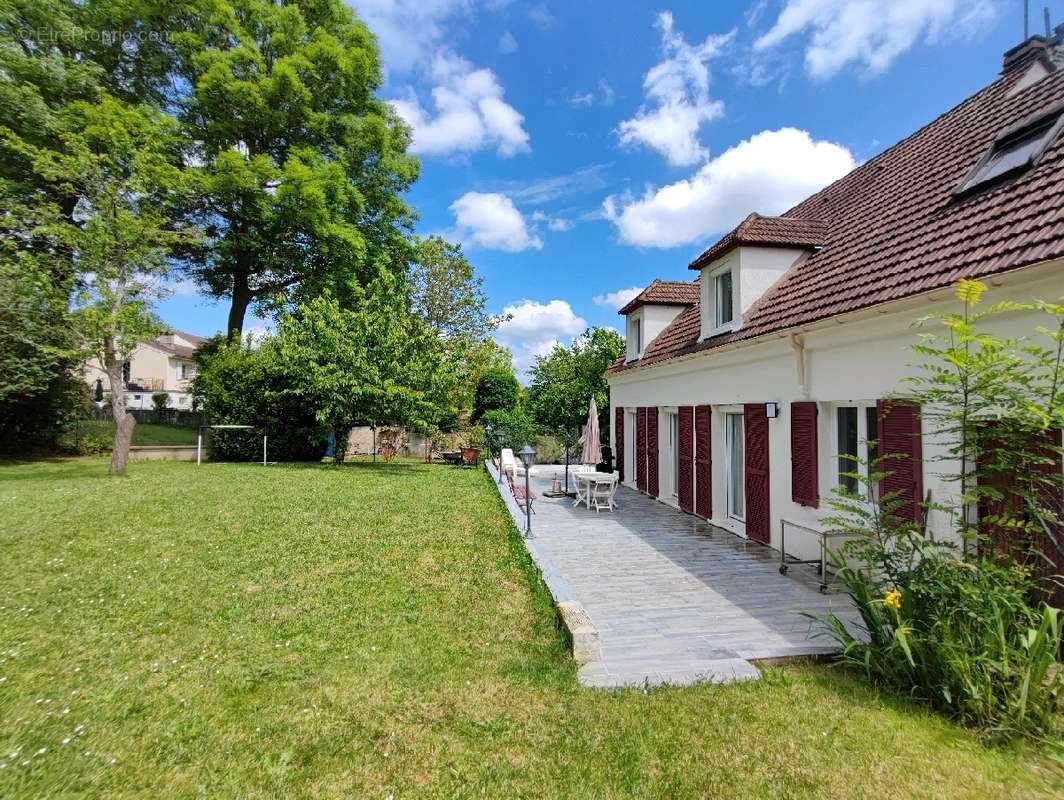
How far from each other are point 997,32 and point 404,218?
2347 centimetres

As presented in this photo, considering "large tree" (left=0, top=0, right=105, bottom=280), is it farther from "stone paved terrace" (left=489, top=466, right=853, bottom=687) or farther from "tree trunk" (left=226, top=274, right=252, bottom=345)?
"stone paved terrace" (left=489, top=466, right=853, bottom=687)

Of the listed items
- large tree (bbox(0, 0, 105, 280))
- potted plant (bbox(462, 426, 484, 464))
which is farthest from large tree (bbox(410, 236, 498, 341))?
large tree (bbox(0, 0, 105, 280))

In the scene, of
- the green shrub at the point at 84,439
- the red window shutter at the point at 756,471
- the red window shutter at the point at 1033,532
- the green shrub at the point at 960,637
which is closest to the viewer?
the green shrub at the point at 960,637

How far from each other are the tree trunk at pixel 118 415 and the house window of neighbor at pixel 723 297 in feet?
54.4

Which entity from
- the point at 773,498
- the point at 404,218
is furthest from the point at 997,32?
A: the point at 404,218

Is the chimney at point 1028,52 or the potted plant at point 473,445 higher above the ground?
the chimney at point 1028,52

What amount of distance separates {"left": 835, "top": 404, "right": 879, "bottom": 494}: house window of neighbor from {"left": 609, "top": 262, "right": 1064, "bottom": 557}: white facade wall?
0.11 m

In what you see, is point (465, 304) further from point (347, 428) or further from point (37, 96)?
point (37, 96)

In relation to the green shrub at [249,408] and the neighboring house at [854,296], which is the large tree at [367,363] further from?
the neighboring house at [854,296]

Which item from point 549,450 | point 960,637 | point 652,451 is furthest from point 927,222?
point 549,450

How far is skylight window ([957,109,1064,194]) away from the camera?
5.67 metres

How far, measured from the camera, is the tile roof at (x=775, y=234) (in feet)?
29.9

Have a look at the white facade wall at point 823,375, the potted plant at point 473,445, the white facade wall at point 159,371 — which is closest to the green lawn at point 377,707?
the white facade wall at point 823,375

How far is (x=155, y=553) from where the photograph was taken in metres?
7.60
